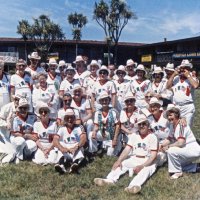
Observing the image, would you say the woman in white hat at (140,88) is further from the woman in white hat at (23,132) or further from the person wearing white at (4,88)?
the person wearing white at (4,88)

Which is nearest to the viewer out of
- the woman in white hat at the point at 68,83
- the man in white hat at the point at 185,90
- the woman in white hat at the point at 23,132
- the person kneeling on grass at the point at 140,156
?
the person kneeling on grass at the point at 140,156

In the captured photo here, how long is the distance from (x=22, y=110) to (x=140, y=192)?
11.0ft

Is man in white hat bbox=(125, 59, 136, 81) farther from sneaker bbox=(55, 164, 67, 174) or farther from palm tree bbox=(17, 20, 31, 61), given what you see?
palm tree bbox=(17, 20, 31, 61)

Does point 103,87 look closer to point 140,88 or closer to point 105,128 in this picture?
point 140,88

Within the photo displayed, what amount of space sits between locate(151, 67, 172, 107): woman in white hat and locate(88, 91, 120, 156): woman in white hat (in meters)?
1.34

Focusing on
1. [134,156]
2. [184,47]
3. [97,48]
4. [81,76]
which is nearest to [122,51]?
[97,48]

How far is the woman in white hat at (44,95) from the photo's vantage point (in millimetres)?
9383

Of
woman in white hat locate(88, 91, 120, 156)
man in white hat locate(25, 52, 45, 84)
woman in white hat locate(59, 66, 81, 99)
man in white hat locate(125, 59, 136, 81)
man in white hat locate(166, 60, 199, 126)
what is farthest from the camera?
man in white hat locate(125, 59, 136, 81)

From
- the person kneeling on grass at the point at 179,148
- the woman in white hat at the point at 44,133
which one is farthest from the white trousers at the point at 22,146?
the person kneeling on grass at the point at 179,148

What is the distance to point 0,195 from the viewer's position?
6230 mm

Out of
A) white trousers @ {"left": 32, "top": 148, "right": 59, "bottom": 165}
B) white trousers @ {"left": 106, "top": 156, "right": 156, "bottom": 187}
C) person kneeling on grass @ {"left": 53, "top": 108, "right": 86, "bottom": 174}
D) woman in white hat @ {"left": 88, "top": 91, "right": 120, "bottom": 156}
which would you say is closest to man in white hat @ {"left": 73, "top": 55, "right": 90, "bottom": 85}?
woman in white hat @ {"left": 88, "top": 91, "right": 120, "bottom": 156}

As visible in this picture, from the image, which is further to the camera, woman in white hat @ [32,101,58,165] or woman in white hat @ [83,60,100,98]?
woman in white hat @ [83,60,100,98]

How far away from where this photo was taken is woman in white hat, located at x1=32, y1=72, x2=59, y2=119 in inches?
369

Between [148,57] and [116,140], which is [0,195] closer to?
[116,140]
